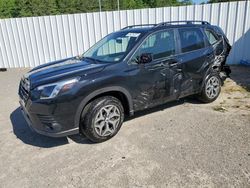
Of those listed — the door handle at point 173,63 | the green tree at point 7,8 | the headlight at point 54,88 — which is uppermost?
the green tree at point 7,8

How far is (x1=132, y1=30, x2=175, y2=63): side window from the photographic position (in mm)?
3927

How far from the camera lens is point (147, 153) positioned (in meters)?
3.37

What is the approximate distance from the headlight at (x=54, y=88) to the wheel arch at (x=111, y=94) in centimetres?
31

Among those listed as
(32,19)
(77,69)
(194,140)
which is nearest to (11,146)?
(77,69)

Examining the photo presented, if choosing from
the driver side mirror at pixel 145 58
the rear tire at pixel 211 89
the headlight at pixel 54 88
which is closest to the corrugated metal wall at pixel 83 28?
the rear tire at pixel 211 89

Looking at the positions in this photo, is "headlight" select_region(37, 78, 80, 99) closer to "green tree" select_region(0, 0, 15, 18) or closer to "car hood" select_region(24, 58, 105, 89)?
"car hood" select_region(24, 58, 105, 89)

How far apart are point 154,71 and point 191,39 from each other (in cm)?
126

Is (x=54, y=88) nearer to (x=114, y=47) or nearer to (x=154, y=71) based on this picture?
(x=114, y=47)

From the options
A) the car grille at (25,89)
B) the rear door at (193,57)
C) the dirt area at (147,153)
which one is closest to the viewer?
the dirt area at (147,153)

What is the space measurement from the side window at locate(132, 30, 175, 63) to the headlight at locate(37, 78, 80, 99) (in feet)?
3.79

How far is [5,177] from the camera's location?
3.04 metres

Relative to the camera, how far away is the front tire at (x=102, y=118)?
351cm

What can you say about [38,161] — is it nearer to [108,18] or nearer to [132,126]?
[132,126]

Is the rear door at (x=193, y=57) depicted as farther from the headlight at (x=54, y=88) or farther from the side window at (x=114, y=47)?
the headlight at (x=54, y=88)
